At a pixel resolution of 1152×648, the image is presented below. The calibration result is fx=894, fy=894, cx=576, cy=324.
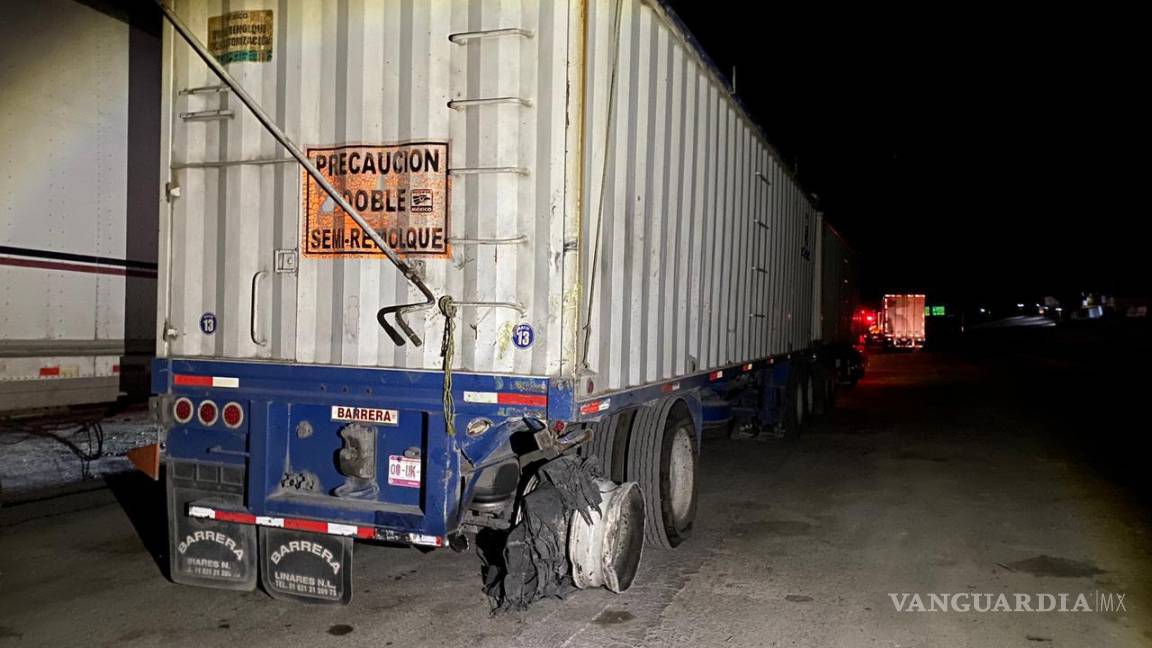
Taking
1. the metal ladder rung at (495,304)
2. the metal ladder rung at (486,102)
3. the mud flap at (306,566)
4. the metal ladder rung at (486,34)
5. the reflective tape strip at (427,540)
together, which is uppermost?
the metal ladder rung at (486,34)

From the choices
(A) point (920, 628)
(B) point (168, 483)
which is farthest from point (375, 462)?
(A) point (920, 628)

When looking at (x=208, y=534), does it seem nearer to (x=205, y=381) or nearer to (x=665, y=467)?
(x=205, y=381)

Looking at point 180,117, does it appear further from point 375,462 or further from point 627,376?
point 627,376

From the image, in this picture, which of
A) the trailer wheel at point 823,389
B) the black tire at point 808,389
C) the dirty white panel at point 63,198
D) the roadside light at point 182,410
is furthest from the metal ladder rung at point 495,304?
the trailer wheel at point 823,389

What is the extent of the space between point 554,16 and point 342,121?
4.83 ft

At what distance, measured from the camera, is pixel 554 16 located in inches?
197

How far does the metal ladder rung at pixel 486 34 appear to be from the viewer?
505 cm

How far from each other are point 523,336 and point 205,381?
2181 mm

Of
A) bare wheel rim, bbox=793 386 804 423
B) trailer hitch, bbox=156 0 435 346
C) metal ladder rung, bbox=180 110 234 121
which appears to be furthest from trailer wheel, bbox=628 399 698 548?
bare wheel rim, bbox=793 386 804 423

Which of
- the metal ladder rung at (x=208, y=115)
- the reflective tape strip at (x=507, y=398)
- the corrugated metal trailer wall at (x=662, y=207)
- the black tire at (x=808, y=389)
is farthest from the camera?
the black tire at (x=808, y=389)

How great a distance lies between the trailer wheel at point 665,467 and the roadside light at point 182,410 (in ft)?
9.81

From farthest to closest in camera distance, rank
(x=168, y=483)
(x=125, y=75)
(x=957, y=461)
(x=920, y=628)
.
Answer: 1. (x=957, y=461)
2. (x=125, y=75)
3. (x=168, y=483)
4. (x=920, y=628)
